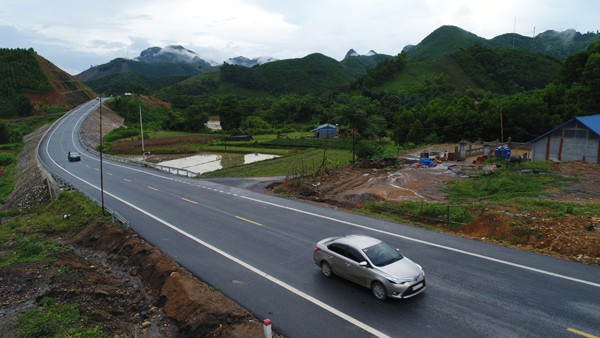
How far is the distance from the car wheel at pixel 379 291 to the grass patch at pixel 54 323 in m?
7.96

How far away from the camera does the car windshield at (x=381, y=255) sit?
42.7 ft

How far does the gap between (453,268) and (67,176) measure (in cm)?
4189

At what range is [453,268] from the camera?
14.7 meters

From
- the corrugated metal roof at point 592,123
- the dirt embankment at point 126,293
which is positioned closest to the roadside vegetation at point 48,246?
the dirt embankment at point 126,293

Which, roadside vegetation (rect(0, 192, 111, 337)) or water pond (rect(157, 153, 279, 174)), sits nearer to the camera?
roadside vegetation (rect(0, 192, 111, 337))

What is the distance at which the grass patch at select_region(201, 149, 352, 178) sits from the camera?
137ft

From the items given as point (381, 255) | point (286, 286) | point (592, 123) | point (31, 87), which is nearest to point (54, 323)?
point (286, 286)

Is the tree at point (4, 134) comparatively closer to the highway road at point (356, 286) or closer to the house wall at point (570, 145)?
the highway road at point (356, 286)

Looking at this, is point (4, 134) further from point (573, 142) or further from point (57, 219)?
point (573, 142)

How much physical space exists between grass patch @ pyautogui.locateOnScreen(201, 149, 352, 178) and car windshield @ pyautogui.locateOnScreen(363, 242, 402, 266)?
21.8 meters

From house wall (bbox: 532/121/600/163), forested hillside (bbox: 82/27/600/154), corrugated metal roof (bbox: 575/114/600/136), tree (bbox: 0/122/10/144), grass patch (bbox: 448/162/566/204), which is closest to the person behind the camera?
grass patch (bbox: 448/162/566/204)

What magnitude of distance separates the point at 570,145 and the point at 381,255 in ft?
109

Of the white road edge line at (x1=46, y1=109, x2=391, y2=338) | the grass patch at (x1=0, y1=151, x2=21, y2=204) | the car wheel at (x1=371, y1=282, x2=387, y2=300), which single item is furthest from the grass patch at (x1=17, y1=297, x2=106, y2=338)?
the grass patch at (x1=0, y1=151, x2=21, y2=204)

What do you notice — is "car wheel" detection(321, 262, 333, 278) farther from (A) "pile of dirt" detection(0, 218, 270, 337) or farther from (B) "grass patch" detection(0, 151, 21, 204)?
(B) "grass patch" detection(0, 151, 21, 204)
